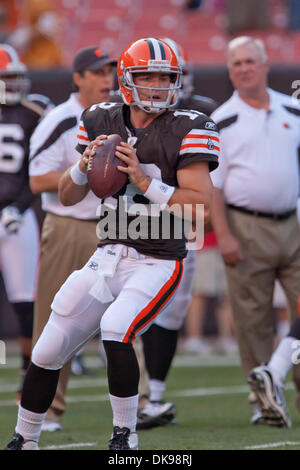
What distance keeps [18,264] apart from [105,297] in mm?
2169

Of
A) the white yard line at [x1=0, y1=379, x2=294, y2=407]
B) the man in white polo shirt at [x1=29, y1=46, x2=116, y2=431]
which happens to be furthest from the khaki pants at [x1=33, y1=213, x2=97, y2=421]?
the white yard line at [x1=0, y1=379, x2=294, y2=407]

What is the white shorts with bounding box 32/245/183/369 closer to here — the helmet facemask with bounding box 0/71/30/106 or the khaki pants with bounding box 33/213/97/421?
the khaki pants with bounding box 33/213/97/421

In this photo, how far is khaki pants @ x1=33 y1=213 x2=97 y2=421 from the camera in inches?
192

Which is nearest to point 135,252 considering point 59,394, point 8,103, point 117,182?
point 117,182

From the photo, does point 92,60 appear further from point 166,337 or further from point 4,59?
point 166,337

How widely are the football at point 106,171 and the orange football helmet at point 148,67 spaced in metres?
0.23

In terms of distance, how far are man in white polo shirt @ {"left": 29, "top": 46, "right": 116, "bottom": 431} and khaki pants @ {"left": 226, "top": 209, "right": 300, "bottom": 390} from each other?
85 centimetres

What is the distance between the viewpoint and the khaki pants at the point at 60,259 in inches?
192

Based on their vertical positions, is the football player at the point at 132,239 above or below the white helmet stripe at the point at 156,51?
below

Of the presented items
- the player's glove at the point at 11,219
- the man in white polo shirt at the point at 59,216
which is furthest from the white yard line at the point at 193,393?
the man in white polo shirt at the point at 59,216

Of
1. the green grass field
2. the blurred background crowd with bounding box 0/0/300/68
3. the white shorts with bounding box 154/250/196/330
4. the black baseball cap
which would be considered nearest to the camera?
the green grass field

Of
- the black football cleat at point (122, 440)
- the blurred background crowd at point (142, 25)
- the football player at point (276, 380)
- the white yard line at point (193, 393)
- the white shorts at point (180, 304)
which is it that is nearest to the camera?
Answer: the black football cleat at point (122, 440)

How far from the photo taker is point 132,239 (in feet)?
12.3

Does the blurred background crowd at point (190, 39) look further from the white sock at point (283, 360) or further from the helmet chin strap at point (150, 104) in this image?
the helmet chin strap at point (150, 104)
